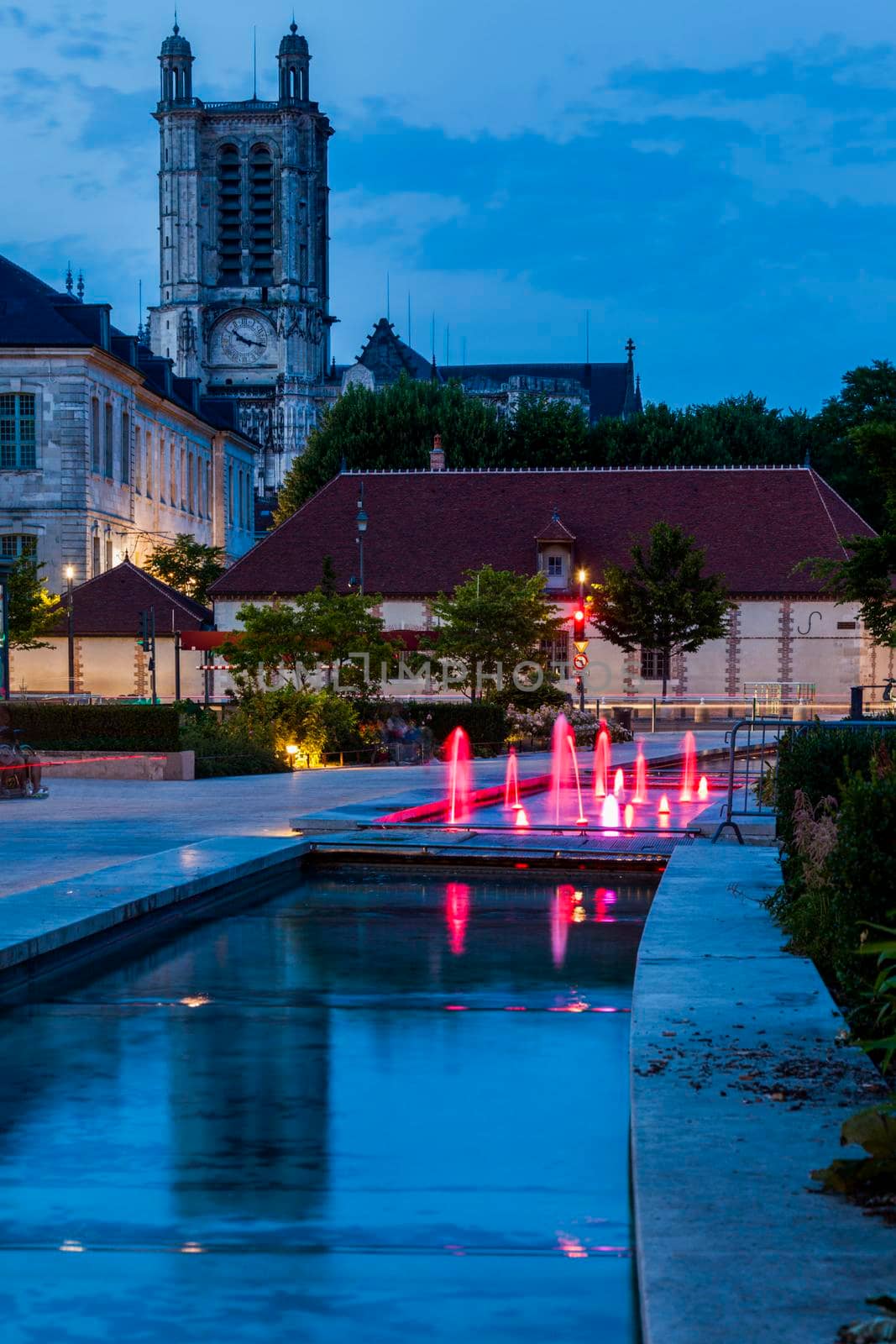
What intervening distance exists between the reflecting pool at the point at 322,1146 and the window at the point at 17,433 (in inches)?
2792

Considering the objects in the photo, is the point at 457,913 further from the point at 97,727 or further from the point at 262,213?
the point at 262,213

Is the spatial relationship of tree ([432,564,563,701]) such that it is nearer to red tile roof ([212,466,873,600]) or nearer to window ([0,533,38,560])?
red tile roof ([212,466,873,600])

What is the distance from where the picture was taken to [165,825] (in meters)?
20.1

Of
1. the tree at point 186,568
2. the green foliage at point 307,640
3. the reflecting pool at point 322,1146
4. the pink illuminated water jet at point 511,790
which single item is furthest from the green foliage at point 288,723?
the tree at point 186,568

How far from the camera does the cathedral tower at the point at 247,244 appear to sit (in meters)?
163

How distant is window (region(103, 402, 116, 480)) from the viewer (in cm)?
8481

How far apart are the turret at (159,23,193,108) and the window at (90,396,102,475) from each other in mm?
90375

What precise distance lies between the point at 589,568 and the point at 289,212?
344 ft

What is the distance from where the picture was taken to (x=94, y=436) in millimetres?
82562

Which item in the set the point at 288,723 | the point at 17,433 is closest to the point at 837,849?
the point at 288,723

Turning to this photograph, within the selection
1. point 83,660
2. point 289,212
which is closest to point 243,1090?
point 83,660

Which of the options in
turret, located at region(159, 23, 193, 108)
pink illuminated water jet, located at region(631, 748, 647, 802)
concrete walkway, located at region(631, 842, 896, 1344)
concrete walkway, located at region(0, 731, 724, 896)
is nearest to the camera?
concrete walkway, located at region(631, 842, 896, 1344)

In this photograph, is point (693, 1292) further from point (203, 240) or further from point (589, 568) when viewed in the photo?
point (203, 240)

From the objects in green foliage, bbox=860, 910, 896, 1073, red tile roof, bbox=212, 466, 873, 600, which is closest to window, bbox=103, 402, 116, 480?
red tile roof, bbox=212, 466, 873, 600
